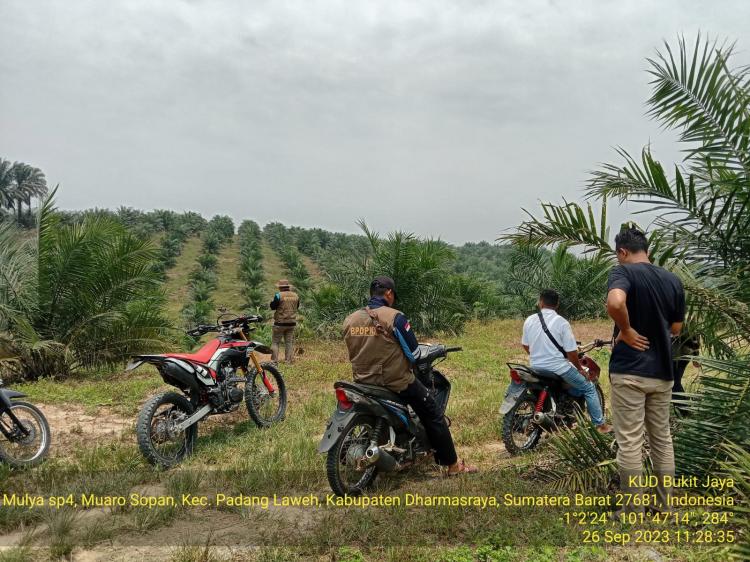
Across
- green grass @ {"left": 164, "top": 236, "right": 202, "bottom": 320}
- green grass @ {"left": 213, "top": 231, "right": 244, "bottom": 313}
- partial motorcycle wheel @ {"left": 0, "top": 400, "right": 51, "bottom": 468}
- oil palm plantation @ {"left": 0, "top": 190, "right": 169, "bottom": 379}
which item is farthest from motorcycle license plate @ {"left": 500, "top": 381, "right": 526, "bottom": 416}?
green grass @ {"left": 164, "top": 236, "right": 202, "bottom": 320}

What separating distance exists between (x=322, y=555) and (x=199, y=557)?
0.69m

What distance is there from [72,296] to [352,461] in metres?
7.33

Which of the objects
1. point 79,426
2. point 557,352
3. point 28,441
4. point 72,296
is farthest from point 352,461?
point 72,296

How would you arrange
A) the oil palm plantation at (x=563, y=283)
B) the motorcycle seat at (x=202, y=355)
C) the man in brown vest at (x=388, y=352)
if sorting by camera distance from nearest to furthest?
the man in brown vest at (x=388, y=352) → the motorcycle seat at (x=202, y=355) → the oil palm plantation at (x=563, y=283)

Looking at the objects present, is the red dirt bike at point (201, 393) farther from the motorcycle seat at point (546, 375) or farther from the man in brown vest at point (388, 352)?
the motorcycle seat at point (546, 375)

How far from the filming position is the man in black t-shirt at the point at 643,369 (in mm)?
3533

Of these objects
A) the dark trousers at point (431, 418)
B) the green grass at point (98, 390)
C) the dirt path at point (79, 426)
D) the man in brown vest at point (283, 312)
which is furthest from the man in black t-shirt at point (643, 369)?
the man in brown vest at point (283, 312)

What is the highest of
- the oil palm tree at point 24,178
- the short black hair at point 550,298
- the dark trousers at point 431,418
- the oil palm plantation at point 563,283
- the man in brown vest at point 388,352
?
the oil palm tree at point 24,178

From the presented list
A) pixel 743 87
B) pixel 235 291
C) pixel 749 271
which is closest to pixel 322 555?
pixel 749 271

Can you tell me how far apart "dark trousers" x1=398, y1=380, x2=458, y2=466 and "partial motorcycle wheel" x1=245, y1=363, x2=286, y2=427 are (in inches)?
87.1

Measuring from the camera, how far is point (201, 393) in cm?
543

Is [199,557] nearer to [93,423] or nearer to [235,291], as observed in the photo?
[93,423]

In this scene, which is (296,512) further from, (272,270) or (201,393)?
(272,270)

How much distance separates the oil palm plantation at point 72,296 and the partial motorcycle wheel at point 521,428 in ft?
23.5
